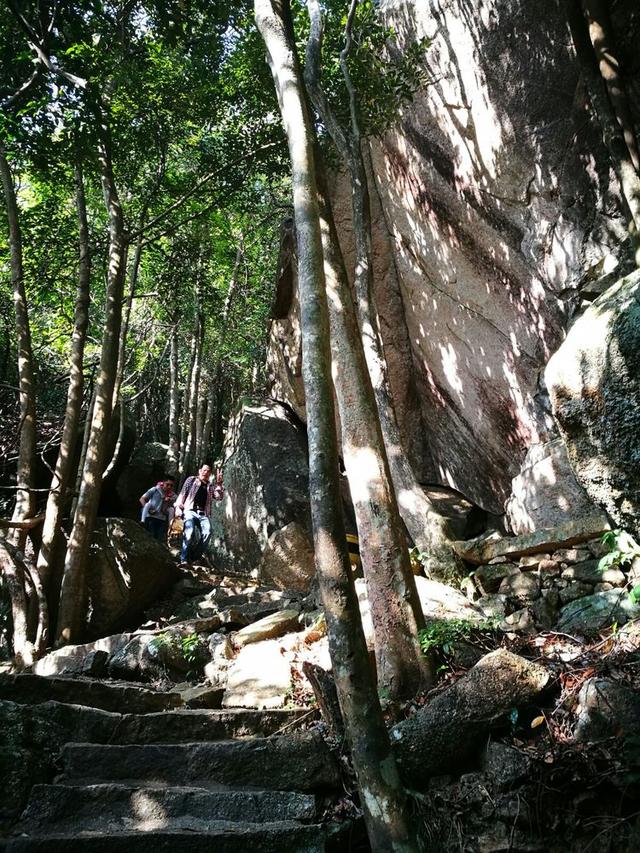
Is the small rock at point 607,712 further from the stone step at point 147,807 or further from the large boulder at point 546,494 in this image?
the large boulder at point 546,494

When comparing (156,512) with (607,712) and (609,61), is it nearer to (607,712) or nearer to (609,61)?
(607,712)

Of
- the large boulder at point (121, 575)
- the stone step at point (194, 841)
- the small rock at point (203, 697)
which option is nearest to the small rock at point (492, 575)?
the small rock at point (203, 697)

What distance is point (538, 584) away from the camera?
596 cm

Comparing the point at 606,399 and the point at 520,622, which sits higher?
the point at 606,399

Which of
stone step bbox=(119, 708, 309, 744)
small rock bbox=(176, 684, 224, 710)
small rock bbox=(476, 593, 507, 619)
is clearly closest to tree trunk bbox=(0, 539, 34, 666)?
small rock bbox=(176, 684, 224, 710)

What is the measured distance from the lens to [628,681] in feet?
12.0

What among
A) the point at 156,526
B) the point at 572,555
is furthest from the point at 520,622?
the point at 156,526

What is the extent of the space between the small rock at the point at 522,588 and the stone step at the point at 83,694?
3.47 metres

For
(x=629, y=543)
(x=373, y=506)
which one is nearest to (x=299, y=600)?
(x=373, y=506)

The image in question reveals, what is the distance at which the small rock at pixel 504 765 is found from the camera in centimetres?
334

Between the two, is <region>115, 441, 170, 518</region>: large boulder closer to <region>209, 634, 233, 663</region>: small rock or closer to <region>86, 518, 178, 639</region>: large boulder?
<region>86, 518, 178, 639</region>: large boulder

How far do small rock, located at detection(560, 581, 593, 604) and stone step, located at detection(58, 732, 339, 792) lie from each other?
306cm

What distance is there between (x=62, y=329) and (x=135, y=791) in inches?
611

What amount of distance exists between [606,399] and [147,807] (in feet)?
12.4
